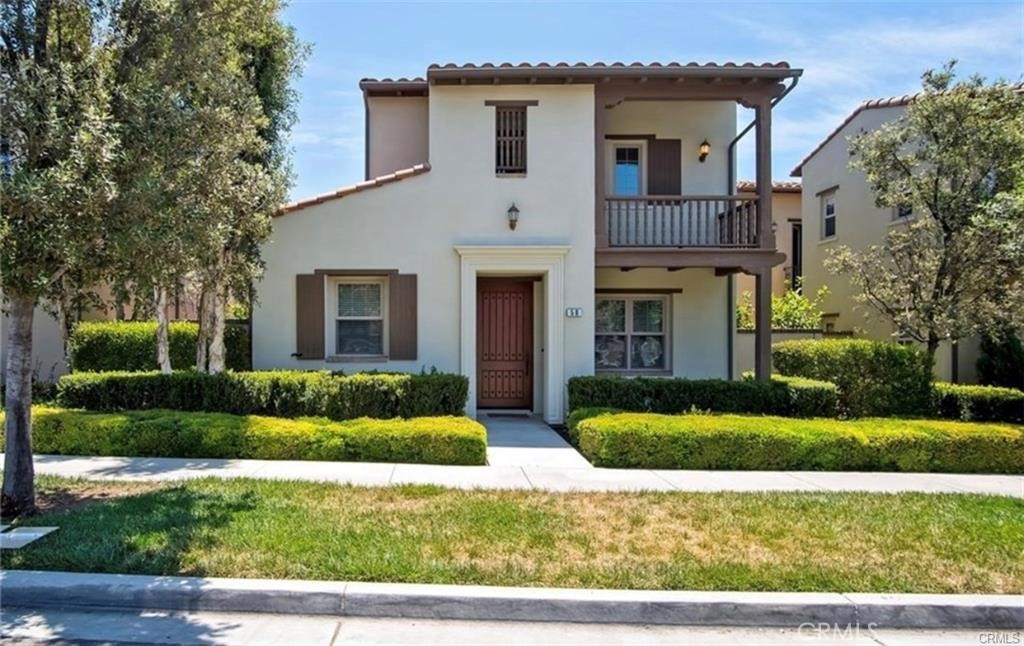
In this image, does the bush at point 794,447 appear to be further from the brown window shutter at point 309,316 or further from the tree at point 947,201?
the brown window shutter at point 309,316

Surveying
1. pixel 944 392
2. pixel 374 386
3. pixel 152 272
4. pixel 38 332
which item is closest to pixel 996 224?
pixel 944 392

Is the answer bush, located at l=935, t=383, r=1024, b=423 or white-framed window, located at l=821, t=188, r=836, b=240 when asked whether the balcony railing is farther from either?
white-framed window, located at l=821, t=188, r=836, b=240

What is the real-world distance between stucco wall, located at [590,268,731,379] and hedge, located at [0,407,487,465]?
5.70 meters

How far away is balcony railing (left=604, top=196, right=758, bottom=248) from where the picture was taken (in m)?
11.4

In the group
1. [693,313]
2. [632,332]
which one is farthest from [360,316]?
[693,313]

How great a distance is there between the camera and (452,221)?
1104 cm

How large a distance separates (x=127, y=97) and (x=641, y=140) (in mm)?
9504

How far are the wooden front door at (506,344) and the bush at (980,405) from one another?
24.9ft

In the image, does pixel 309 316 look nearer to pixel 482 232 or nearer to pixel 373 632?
pixel 482 232

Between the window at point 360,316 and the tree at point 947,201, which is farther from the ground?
the tree at point 947,201

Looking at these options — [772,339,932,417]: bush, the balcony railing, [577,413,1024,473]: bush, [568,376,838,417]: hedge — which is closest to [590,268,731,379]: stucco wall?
the balcony railing

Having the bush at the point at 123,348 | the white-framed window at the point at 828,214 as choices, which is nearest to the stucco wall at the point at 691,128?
the white-framed window at the point at 828,214

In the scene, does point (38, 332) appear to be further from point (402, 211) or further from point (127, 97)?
point (127, 97)

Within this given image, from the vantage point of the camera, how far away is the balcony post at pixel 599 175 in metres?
11.1
